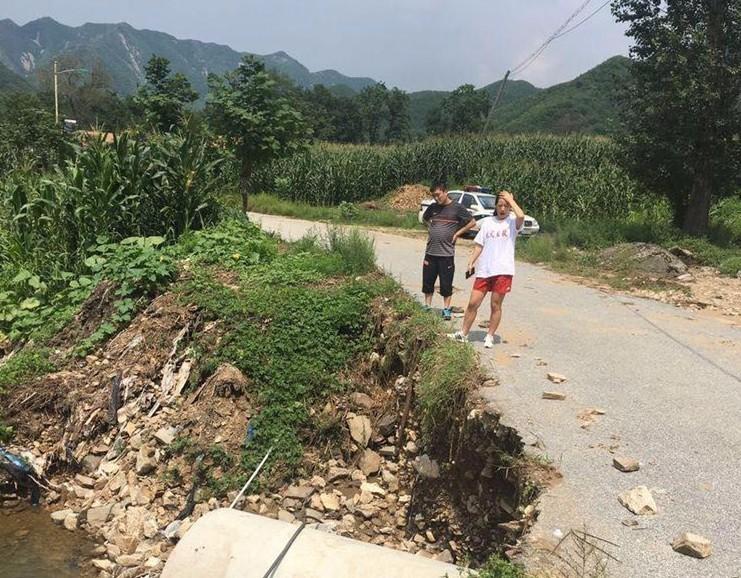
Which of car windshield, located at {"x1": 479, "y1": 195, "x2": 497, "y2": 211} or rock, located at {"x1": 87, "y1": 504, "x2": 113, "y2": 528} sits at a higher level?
car windshield, located at {"x1": 479, "y1": 195, "x2": 497, "y2": 211}

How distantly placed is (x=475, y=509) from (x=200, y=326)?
386 centimetres

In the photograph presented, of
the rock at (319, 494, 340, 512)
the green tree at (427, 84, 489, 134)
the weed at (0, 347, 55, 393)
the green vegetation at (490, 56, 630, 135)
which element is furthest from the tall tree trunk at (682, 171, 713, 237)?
the green tree at (427, 84, 489, 134)

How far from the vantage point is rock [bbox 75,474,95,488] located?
582 centimetres

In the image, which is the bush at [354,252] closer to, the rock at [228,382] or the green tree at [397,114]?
the rock at [228,382]

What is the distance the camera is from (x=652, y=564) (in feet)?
10.4

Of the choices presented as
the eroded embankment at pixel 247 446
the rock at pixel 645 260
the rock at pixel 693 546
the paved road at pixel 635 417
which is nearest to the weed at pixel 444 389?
the eroded embankment at pixel 247 446

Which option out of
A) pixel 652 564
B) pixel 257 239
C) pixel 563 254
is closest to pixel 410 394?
pixel 652 564

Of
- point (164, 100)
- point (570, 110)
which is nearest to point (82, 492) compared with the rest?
point (164, 100)

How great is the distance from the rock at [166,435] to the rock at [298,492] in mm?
1277

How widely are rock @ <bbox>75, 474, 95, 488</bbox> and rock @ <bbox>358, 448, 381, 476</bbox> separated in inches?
101

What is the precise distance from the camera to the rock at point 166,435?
5848 millimetres

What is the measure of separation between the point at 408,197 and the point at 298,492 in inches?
901

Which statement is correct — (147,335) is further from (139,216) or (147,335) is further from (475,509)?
(475,509)

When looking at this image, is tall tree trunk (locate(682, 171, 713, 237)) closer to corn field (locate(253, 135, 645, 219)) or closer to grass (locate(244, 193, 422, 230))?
grass (locate(244, 193, 422, 230))
